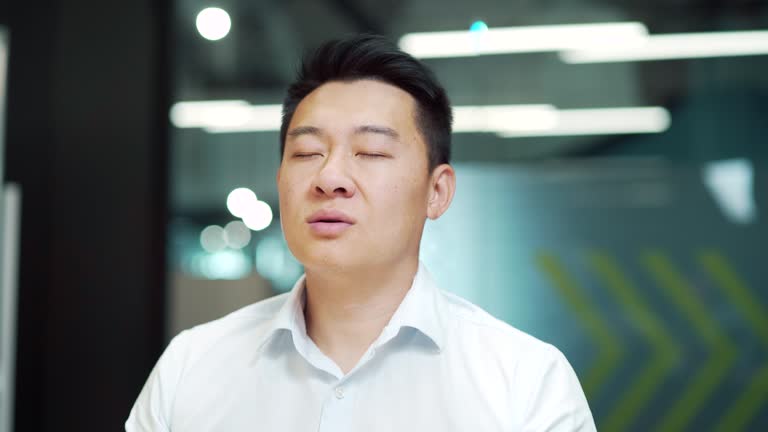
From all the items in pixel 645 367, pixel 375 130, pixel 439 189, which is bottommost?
pixel 645 367

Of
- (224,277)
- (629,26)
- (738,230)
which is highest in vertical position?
(629,26)

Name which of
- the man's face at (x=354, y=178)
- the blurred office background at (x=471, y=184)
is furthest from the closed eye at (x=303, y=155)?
the blurred office background at (x=471, y=184)

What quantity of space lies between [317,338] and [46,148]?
2.12m

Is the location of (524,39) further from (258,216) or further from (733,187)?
(258,216)

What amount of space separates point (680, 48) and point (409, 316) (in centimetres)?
208

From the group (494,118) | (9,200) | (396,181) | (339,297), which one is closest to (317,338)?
(339,297)

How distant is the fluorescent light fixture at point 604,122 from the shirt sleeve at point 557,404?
1.77 meters

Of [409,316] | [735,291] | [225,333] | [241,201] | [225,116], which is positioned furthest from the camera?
[225,116]

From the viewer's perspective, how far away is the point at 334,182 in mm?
1430

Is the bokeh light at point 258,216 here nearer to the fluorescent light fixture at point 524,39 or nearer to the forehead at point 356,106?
the fluorescent light fixture at point 524,39

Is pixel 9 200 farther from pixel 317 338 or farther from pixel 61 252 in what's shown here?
pixel 317 338

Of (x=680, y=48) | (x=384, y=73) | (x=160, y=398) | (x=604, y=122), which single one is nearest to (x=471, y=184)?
(x=604, y=122)

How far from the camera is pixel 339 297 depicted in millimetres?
1518

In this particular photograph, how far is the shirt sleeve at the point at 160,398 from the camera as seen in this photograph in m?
1.49
